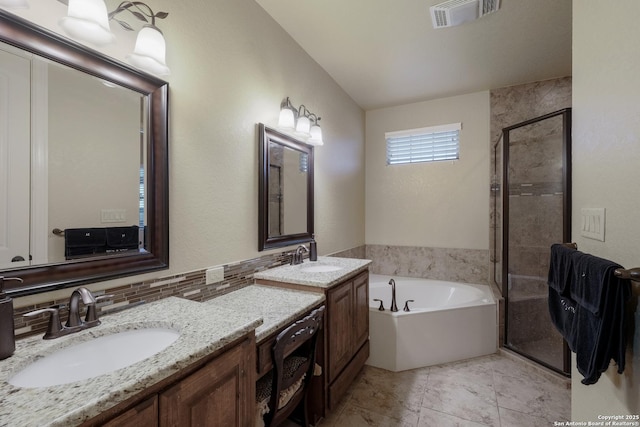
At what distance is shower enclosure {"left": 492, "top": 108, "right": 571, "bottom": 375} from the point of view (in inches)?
89.6

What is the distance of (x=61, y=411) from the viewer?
0.54 meters

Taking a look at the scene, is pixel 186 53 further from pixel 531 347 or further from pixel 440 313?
pixel 531 347

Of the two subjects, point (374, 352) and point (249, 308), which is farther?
point (374, 352)

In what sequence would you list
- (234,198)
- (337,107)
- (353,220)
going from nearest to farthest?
1. (234,198)
2. (337,107)
3. (353,220)

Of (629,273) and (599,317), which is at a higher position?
(629,273)

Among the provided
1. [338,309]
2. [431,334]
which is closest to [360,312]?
[338,309]

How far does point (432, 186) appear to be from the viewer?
341 cm

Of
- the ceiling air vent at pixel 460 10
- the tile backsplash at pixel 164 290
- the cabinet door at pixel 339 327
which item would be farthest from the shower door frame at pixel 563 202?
the tile backsplash at pixel 164 290

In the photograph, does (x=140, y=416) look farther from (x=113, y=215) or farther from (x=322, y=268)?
(x=322, y=268)

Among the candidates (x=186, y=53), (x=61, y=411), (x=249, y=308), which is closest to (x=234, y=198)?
(x=249, y=308)

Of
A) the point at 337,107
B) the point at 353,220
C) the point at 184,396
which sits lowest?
the point at 184,396

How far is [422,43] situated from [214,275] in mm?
2386

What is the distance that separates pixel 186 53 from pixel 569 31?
109 inches

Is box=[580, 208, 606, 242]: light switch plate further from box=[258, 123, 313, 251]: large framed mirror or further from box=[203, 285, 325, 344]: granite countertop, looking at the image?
box=[258, 123, 313, 251]: large framed mirror
